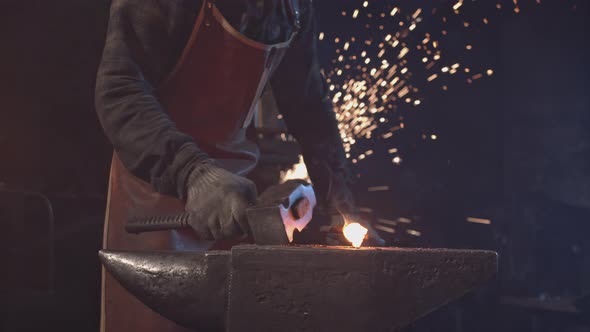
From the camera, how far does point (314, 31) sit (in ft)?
8.21

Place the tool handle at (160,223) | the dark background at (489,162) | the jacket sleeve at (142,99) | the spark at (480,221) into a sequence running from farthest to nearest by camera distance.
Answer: the spark at (480,221) < the dark background at (489,162) < the jacket sleeve at (142,99) < the tool handle at (160,223)

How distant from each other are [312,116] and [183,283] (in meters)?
1.52

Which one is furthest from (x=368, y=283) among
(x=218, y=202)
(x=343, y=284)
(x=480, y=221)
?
(x=480, y=221)

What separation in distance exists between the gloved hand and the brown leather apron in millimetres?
374

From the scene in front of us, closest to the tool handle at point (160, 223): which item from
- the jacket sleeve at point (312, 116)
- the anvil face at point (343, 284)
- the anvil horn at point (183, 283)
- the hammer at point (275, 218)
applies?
the hammer at point (275, 218)

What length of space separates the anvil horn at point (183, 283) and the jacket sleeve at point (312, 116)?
1312 mm

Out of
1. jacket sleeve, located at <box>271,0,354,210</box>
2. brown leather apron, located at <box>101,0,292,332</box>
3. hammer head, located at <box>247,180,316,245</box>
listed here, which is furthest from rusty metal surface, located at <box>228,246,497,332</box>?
jacket sleeve, located at <box>271,0,354,210</box>

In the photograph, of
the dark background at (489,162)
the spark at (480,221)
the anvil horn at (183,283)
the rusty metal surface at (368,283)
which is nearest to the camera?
the rusty metal surface at (368,283)

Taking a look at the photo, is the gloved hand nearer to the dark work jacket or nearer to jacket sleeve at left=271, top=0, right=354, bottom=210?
the dark work jacket

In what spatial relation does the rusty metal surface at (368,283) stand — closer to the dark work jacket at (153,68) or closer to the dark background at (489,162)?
the dark work jacket at (153,68)

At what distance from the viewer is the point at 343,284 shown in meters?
1.00

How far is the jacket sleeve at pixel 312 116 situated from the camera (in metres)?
2.44

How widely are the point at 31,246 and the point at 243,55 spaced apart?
1.63 meters

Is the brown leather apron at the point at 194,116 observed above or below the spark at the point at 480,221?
above
